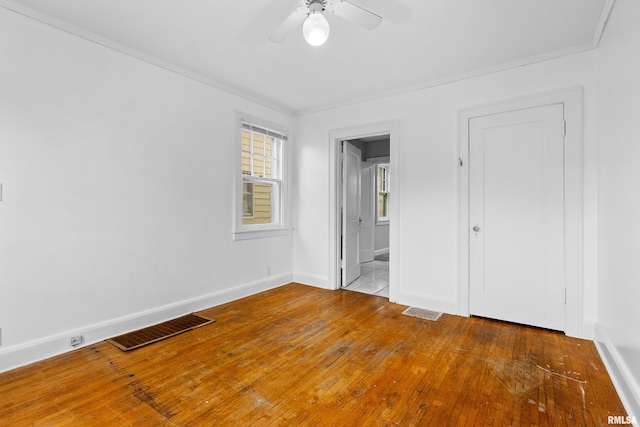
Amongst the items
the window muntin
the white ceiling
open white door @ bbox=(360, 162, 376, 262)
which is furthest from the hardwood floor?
open white door @ bbox=(360, 162, 376, 262)

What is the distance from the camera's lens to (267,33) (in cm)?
267

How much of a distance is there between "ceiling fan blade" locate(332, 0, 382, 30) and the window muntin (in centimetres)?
238

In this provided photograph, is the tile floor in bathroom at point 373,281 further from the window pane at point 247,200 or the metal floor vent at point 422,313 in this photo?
the window pane at point 247,200

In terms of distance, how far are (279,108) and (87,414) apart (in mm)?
3963

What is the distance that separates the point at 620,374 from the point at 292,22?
320cm

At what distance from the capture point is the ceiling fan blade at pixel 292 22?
2.10 meters

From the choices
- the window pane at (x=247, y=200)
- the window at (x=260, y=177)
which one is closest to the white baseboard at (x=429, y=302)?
the window at (x=260, y=177)

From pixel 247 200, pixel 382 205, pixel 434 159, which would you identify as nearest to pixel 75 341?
pixel 247 200

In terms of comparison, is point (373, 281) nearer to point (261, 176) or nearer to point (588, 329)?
point (261, 176)

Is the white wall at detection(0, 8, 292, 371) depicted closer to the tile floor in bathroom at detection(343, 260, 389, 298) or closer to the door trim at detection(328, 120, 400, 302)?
the door trim at detection(328, 120, 400, 302)

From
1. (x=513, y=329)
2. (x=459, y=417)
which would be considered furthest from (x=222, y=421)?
(x=513, y=329)

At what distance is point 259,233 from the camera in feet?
14.1

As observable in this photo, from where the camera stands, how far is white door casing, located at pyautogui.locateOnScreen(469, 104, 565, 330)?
2982 millimetres

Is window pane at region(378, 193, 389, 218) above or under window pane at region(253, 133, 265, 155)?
under
